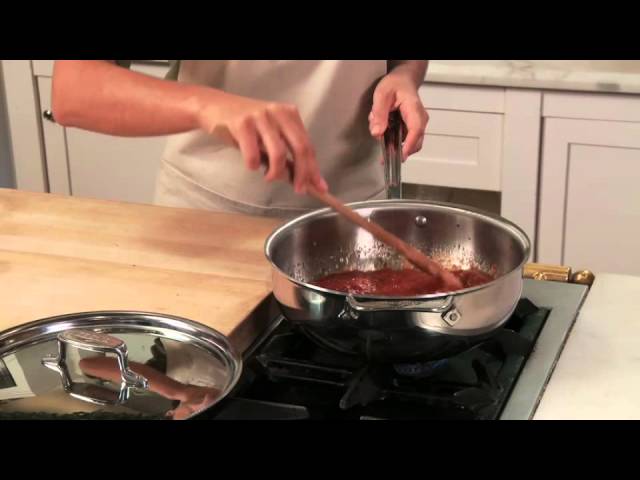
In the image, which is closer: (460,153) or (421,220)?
(421,220)

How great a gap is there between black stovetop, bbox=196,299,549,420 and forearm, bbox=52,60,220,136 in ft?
0.84

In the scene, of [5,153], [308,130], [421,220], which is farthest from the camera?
[5,153]

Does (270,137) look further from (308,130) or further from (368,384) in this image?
(308,130)

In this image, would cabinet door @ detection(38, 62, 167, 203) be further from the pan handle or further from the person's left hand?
the pan handle

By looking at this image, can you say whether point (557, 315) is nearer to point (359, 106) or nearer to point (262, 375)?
point (262, 375)

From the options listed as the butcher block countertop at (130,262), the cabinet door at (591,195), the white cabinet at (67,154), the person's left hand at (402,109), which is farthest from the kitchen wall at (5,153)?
the person's left hand at (402,109)

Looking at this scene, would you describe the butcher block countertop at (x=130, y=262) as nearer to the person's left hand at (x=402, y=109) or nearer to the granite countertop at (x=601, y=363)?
the person's left hand at (x=402, y=109)

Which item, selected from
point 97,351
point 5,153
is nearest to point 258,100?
point 97,351

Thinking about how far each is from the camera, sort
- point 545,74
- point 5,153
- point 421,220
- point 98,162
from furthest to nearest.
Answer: point 5,153, point 98,162, point 545,74, point 421,220

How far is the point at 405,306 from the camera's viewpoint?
790 millimetres

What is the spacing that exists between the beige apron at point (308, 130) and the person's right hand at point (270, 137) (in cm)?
34

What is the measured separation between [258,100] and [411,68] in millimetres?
292
